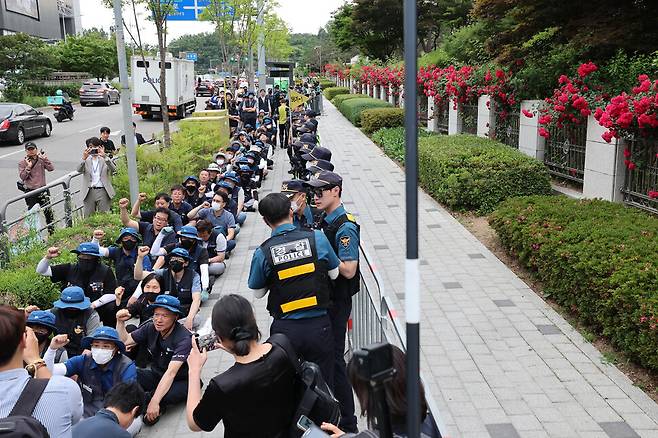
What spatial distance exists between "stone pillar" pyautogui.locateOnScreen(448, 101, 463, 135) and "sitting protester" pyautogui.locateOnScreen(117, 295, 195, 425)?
12.9 m

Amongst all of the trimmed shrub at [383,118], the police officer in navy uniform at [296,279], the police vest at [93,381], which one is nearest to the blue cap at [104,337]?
the police vest at [93,381]

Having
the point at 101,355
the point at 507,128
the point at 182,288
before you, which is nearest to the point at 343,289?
the point at 101,355

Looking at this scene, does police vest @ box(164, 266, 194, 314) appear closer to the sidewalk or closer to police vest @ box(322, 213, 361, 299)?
the sidewalk

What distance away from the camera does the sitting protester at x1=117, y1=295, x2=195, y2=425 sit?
5059 millimetres

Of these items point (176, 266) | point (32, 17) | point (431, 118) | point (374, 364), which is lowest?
point (176, 266)

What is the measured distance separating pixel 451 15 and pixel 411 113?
28.5 metres

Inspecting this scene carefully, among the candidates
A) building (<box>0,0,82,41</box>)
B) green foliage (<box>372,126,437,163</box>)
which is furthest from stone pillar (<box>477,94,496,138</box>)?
building (<box>0,0,82,41</box>)


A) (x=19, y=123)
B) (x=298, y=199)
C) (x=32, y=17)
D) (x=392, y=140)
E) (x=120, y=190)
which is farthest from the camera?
(x=32, y=17)

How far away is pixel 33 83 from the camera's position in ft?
139

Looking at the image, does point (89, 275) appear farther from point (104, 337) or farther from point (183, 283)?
point (104, 337)

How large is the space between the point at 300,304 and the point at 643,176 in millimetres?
6082

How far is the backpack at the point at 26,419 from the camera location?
2461 mm

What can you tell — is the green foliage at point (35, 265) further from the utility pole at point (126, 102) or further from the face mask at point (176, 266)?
the face mask at point (176, 266)

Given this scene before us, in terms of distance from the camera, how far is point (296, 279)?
404 cm
